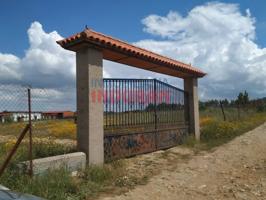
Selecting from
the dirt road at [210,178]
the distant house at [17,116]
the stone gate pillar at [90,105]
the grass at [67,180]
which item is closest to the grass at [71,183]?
the grass at [67,180]

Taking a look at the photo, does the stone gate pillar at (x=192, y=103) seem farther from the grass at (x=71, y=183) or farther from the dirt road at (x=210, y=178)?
the grass at (x=71, y=183)

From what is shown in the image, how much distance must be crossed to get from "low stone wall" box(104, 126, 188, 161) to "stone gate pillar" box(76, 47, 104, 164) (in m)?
0.61

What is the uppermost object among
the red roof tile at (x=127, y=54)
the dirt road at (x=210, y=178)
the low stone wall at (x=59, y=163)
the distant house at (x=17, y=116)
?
the red roof tile at (x=127, y=54)

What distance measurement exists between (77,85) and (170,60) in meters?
4.05

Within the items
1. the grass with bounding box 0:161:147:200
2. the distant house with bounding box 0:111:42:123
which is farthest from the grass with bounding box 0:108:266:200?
the distant house with bounding box 0:111:42:123

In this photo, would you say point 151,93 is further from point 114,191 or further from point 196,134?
point 114,191

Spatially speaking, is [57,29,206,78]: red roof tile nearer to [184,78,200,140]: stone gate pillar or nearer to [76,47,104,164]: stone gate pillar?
[76,47,104,164]: stone gate pillar

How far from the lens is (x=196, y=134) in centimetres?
1319

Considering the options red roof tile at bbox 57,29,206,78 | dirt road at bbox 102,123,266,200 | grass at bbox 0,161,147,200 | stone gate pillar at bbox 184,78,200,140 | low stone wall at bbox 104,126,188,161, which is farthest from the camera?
stone gate pillar at bbox 184,78,200,140

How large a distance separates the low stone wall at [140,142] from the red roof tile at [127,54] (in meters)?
2.08

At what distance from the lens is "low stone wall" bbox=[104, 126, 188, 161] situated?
8655 mm

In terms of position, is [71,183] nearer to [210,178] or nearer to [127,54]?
[210,178]

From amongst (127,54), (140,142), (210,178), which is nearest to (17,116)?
(127,54)

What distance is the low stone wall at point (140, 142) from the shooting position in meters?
8.66
